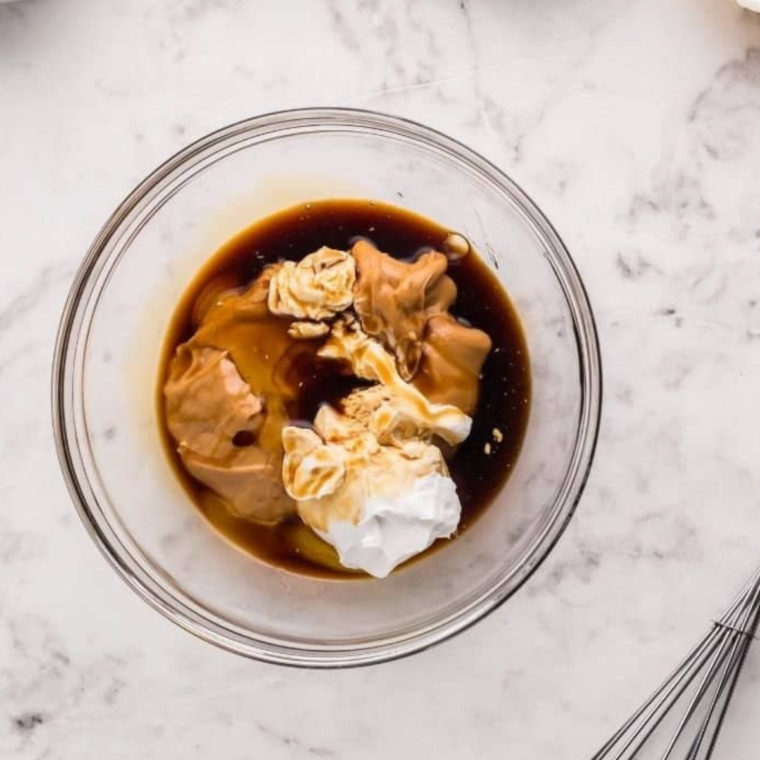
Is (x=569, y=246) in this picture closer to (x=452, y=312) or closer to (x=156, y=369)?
(x=452, y=312)

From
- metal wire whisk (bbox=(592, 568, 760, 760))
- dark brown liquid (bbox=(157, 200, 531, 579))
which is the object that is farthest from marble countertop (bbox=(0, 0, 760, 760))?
dark brown liquid (bbox=(157, 200, 531, 579))

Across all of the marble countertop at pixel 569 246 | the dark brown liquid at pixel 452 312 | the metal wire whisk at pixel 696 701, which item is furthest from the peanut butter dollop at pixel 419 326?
the metal wire whisk at pixel 696 701

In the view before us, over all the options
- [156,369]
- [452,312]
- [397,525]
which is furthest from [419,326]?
[156,369]

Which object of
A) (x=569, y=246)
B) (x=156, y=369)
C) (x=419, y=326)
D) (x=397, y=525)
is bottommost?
(x=397, y=525)

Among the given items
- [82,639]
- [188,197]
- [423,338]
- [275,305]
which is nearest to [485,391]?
[423,338]

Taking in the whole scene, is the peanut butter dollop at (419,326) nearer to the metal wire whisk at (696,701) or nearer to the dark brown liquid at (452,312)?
the dark brown liquid at (452,312)
